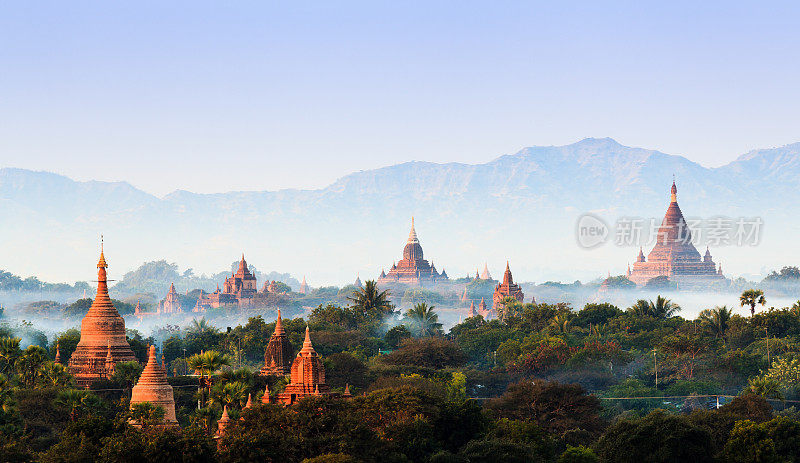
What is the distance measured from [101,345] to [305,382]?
3565 cm

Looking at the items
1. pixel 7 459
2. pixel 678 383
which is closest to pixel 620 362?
pixel 678 383

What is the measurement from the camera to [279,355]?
137 meters

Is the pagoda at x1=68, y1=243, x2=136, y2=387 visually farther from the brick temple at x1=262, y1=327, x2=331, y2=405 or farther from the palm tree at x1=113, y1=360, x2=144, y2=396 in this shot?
the brick temple at x1=262, y1=327, x2=331, y2=405

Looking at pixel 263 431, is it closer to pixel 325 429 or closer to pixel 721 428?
pixel 325 429

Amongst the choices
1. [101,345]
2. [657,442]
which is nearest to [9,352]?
[101,345]

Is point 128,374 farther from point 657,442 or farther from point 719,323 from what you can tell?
point 719,323

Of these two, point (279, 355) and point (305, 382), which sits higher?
point (279, 355)

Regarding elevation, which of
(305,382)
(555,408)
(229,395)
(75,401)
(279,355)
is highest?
(279,355)

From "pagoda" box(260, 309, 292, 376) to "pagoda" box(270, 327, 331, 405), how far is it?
23699mm

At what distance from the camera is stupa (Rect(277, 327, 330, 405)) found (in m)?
108

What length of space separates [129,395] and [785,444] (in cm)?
5310

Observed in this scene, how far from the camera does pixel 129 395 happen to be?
12769cm

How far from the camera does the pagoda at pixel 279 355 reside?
135250 mm

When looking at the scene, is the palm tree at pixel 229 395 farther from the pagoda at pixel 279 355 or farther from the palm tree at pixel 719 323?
the palm tree at pixel 719 323
